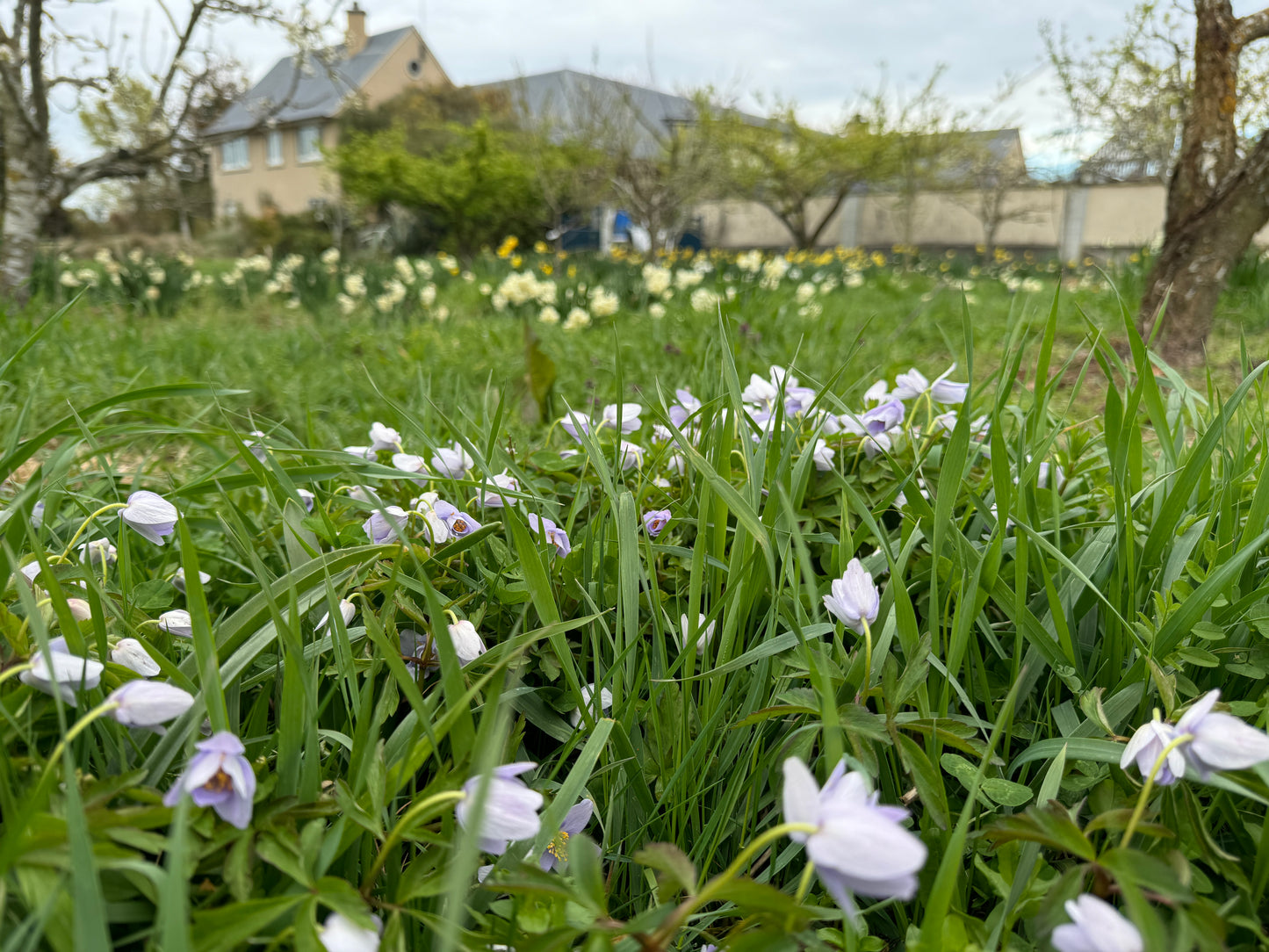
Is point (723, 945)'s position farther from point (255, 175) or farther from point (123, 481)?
point (255, 175)

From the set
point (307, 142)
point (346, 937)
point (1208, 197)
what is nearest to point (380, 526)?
point (346, 937)

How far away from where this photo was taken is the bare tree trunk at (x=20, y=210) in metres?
5.50

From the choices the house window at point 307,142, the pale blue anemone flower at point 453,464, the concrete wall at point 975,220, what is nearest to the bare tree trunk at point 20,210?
the pale blue anemone flower at point 453,464

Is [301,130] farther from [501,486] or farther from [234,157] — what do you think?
[501,486]

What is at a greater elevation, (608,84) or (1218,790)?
(608,84)

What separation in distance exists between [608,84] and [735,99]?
3355mm

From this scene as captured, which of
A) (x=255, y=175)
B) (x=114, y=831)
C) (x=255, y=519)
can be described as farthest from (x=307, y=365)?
(x=255, y=175)

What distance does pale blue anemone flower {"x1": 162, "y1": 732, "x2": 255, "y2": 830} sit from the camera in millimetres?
542

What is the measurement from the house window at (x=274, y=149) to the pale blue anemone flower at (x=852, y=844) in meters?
41.0

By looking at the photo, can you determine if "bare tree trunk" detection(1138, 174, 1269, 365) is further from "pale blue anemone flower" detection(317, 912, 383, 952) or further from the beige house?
the beige house

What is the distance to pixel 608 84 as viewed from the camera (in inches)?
782

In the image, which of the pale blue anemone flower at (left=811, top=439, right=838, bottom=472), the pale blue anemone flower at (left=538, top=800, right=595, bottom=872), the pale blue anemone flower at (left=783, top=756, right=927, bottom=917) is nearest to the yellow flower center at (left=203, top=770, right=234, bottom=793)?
the pale blue anemone flower at (left=538, top=800, right=595, bottom=872)

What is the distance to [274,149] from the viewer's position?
35750mm

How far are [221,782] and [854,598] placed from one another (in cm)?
60
